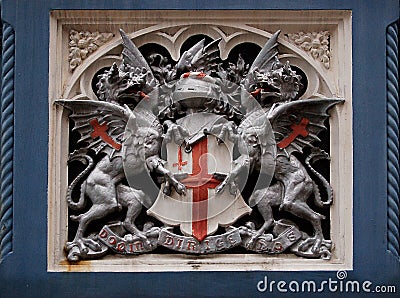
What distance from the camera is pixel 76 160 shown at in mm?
7371

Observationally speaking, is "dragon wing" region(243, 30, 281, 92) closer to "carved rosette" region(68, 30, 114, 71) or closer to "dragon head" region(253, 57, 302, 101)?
"dragon head" region(253, 57, 302, 101)

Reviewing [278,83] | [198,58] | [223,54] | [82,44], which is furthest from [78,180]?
[278,83]

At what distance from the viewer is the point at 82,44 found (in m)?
7.44

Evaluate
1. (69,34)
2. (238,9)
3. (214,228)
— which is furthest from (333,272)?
(69,34)

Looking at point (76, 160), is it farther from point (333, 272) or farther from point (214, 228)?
point (333, 272)

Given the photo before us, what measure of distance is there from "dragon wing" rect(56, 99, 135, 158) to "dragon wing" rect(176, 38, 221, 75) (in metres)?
0.46

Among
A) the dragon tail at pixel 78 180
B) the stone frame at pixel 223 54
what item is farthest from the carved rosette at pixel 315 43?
the dragon tail at pixel 78 180

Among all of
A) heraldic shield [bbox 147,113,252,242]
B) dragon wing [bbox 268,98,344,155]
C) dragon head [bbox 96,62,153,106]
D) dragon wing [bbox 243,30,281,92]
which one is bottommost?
heraldic shield [bbox 147,113,252,242]

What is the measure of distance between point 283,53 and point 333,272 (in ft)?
4.79

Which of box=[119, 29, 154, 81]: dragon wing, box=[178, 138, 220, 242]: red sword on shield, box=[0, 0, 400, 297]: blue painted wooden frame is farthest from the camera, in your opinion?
box=[119, 29, 154, 81]: dragon wing

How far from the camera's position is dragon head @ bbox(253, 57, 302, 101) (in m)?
7.34

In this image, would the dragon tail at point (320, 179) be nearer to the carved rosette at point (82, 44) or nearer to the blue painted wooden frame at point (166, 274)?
the blue painted wooden frame at point (166, 274)

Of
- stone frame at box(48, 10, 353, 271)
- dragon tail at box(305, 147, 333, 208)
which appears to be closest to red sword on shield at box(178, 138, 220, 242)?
stone frame at box(48, 10, 353, 271)

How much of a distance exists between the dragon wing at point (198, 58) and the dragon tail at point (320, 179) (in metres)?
0.87
